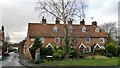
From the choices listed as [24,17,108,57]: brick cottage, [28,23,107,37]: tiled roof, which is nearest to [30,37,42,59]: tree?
[24,17,108,57]: brick cottage

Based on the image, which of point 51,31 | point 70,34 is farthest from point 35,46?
point 51,31

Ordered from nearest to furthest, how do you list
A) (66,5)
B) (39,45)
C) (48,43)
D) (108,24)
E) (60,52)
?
(66,5) < (60,52) < (39,45) < (48,43) < (108,24)

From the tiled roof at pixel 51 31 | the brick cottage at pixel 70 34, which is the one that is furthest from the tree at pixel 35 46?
the tiled roof at pixel 51 31

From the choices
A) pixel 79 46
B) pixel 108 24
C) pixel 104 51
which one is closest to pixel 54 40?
pixel 79 46

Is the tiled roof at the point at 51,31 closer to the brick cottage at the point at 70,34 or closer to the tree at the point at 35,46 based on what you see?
the brick cottage at the point at 70,34

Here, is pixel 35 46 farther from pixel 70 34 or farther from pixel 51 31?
pixel 51 31

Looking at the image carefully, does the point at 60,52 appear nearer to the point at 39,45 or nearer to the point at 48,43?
the point at 39,45

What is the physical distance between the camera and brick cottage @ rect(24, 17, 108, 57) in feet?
195

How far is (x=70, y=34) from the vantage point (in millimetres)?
60281

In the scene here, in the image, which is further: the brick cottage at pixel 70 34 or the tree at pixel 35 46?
the brick cottage at pixel 70 34

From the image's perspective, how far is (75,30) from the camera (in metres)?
63.7

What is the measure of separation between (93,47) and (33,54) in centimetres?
2139

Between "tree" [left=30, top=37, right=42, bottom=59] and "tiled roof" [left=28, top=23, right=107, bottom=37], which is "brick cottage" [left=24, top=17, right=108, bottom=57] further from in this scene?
"tree" [left=30, top=37, right=42, bottom=59]

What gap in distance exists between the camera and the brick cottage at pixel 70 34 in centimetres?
5931
